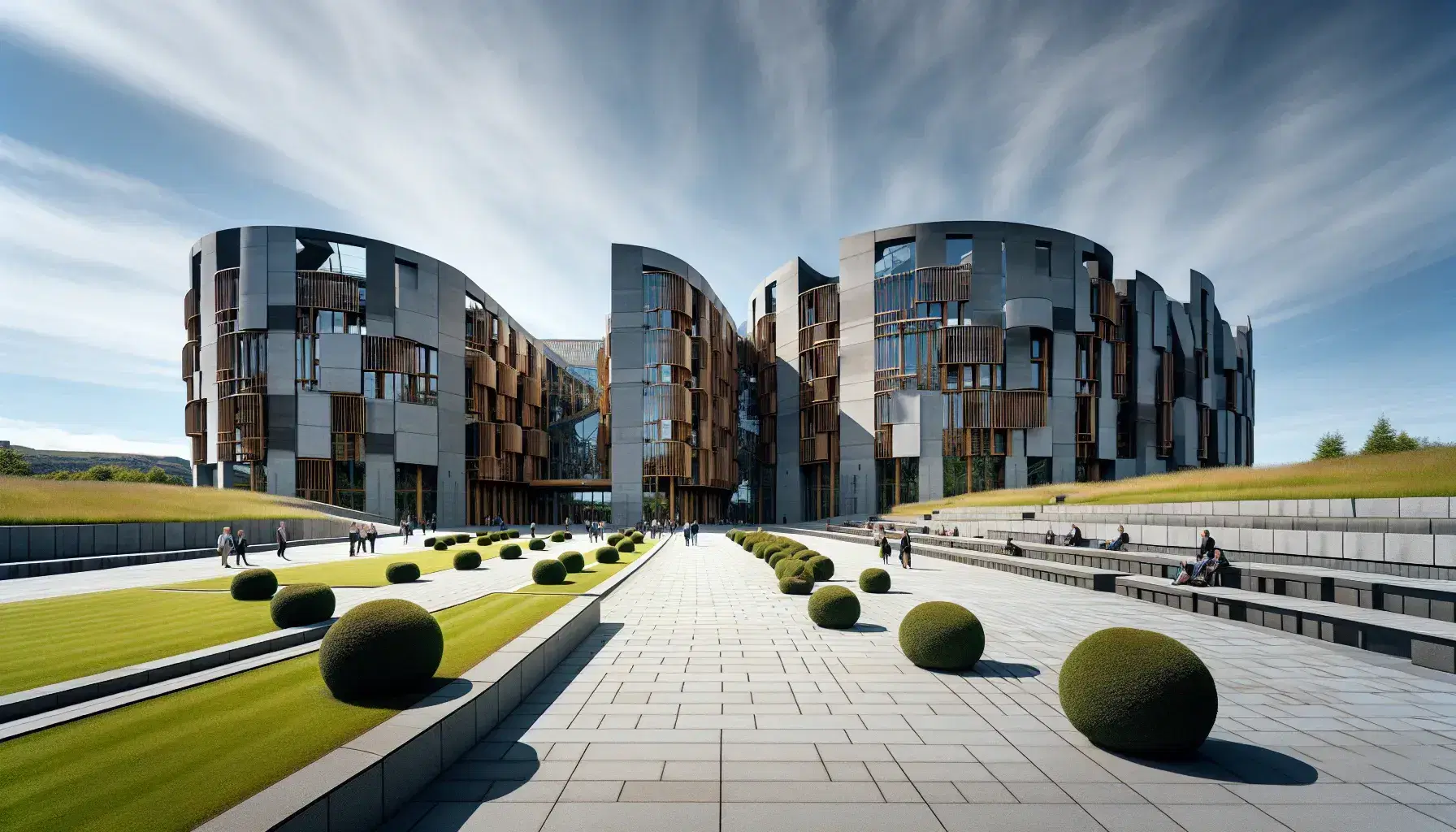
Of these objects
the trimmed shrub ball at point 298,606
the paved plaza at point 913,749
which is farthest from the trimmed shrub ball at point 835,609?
the trimmed shrub ball at point 298,606

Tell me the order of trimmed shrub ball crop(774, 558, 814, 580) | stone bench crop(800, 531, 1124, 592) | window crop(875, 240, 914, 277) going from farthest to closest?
window crop(875, 240, 914, 277) < stone bench crop(800, 531, 1124, 592) < trimmed shrub ball crop(774, 558, 814, 580)

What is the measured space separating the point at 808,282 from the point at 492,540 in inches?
1685

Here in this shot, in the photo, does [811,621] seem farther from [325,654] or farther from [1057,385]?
[1057,385]

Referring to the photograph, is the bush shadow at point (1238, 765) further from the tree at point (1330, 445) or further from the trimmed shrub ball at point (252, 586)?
the tree at point (1330, 445)

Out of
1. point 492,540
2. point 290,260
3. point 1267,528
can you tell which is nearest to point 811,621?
point 1267,528

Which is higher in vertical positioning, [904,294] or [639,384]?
[904,294]

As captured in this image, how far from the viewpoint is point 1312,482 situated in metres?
20.0

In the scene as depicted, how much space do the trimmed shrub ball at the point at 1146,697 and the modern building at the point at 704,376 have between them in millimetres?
45447

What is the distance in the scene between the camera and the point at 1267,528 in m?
17.8

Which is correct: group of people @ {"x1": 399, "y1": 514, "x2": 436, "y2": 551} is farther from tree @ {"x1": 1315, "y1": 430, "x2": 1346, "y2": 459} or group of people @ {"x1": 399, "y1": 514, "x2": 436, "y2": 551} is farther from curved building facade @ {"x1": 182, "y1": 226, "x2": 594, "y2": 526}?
tree @ {"x1": 1315, "y1": 430, "x2": 1346, "y2": 459}

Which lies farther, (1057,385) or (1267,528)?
(1057,385)

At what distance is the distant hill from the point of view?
124 metres

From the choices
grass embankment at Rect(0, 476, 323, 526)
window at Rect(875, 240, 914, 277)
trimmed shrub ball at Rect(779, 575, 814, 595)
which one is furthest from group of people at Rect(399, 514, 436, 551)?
window at Rect(875, 240, 914, 277)

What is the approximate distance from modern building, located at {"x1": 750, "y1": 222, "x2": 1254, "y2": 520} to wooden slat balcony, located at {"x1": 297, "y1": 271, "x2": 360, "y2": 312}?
39.9 m
